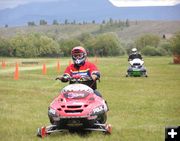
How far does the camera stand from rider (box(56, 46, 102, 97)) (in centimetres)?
1300

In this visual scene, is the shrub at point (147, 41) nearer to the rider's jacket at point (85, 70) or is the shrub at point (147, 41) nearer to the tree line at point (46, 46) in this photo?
the tree line at point (46, 46)

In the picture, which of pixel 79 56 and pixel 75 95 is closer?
pixel 75 95

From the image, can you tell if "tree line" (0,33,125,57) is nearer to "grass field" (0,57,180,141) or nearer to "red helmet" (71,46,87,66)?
"grass field" (0,57,180,141)

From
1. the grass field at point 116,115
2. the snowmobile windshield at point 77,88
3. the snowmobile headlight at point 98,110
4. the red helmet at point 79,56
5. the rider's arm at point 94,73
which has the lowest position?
the grass field at point 116,115

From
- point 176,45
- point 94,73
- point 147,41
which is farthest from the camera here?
point 147,41

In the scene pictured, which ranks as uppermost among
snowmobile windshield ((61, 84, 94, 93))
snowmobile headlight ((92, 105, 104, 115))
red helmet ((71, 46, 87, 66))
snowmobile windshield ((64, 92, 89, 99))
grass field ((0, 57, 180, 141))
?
red helmet ((71, 46, 87, 66))

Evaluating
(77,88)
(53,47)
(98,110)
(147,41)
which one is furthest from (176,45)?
(98,110)

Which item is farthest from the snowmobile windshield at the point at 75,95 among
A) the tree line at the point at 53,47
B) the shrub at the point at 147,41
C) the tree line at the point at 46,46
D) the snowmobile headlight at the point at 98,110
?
the shrub at the point at 147,41

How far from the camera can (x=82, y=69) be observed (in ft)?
43.4

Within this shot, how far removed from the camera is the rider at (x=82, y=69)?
13.0 meters

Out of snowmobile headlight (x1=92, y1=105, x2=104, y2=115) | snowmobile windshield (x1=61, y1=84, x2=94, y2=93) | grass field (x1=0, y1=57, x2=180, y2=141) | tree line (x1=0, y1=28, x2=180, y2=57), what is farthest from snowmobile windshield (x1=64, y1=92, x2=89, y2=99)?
tree line (x1=0, y1=28, x2=180, y2=57)

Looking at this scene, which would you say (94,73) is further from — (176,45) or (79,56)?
(176,45)

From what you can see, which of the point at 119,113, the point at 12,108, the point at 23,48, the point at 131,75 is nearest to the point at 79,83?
the point at 119,113

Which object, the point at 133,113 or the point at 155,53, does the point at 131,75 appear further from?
the point at 155,53
